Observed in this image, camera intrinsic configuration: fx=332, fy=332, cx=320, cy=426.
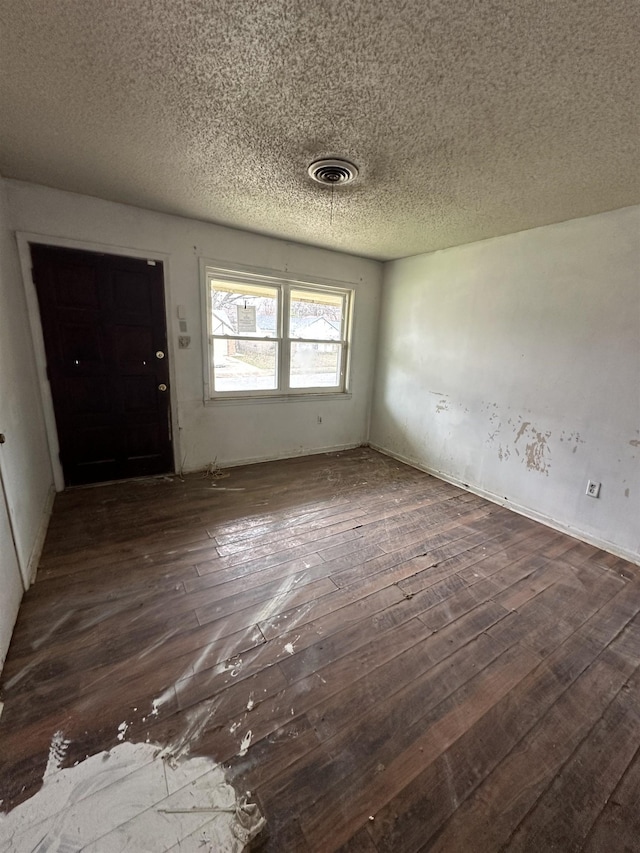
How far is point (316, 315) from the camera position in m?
4.04

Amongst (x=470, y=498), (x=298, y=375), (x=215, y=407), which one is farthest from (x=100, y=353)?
(x=470, y=498)

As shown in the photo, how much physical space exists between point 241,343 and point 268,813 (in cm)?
340

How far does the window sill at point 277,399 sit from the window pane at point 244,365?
4.5 inches

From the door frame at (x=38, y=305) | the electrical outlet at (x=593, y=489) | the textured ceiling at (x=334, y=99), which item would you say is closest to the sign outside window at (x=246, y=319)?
the door frame at (x=38, y=305)

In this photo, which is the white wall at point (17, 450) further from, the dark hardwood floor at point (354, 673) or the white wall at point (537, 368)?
the white wall at point (537, 368)

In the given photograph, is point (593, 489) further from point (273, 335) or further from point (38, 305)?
point (38, 305)

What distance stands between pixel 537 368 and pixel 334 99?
244cm

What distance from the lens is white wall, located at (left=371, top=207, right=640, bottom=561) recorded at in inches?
92.9

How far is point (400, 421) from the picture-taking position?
4.26 m

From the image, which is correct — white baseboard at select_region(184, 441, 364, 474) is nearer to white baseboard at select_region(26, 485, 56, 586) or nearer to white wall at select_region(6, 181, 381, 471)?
white wall at select_region(6, 181, 381, 471)

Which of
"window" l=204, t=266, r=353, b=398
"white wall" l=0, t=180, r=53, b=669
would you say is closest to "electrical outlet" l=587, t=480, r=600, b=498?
"window" l=204, t=266, r=353, b=398

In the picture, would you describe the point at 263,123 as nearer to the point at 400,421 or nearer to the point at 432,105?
the point at 432,105

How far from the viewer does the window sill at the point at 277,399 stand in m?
3.58

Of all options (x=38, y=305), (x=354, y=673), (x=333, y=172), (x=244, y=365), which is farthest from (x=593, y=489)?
(x=38, y=305)
